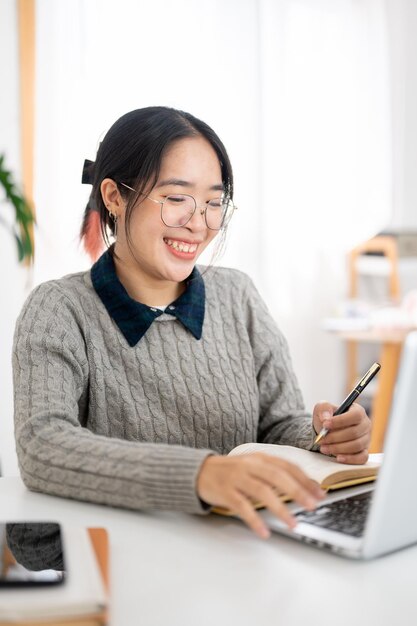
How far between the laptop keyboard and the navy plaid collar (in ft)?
1.76

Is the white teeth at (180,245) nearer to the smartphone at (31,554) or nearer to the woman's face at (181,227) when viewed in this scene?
the woman's face at (181,227)

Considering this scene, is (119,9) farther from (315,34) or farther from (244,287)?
(244,287)

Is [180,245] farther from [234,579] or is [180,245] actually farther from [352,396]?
[234,579]

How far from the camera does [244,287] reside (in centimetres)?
163

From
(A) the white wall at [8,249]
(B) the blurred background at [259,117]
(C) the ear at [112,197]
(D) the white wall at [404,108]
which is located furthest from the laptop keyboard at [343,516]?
(D) the white wall at [404,108]

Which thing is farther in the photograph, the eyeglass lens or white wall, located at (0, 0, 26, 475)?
white wall, located at (0, 0, 26, 475)

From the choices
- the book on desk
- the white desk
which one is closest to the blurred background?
the book on desk

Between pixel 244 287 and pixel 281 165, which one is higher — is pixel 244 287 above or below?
below

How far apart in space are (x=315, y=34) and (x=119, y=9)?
3.30ft

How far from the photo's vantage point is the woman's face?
1.39 m

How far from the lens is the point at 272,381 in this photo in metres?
1.54

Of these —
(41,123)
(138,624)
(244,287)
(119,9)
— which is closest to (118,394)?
(244,287)

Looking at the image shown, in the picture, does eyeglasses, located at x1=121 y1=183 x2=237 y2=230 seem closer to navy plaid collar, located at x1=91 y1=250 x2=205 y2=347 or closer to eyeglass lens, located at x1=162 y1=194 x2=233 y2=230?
eyeglass lens, located at x1=162 y1=194 x2=233 y2=230

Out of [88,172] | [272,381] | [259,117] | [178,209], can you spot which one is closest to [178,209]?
[178,209]
